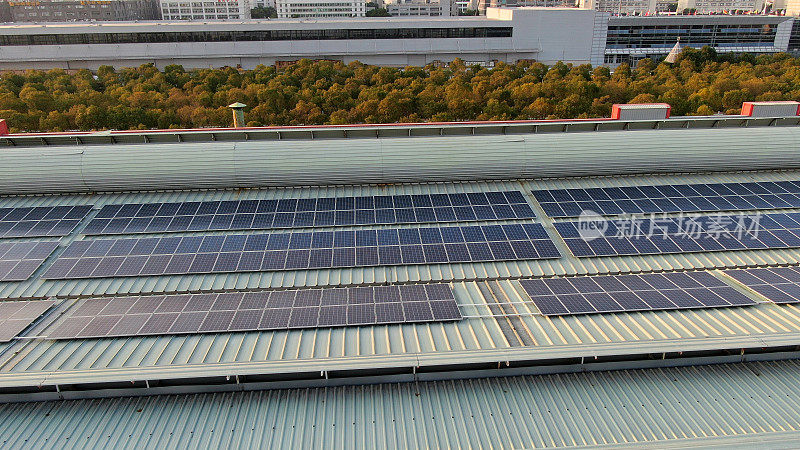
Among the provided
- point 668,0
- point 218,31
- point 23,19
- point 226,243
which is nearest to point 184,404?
point 226,243

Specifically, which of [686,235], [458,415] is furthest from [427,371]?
[686,235]

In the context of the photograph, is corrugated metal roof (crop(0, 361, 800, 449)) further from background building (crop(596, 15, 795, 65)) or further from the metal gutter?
background building (crop(596, 15, 795, 65))

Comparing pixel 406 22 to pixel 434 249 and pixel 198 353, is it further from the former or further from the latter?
pixel 198 353

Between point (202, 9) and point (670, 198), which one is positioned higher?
point (202, 9)

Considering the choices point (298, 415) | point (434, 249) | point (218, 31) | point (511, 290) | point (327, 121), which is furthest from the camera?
point (218, 31)

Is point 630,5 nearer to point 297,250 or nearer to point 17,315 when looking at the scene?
point 297,250

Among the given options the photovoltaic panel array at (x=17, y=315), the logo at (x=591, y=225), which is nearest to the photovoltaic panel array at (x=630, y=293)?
the logo at (x=591, y=225)
